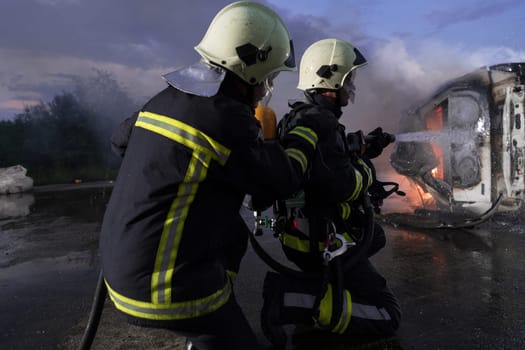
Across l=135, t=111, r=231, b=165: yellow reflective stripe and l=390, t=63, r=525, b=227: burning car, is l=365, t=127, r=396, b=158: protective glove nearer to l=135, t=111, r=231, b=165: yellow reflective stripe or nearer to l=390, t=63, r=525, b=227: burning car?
l=135, t=111, r=231, b=165: yellow reflective stripe

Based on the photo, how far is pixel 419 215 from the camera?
20.2 ft

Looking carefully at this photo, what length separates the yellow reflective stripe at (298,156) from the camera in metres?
1.98

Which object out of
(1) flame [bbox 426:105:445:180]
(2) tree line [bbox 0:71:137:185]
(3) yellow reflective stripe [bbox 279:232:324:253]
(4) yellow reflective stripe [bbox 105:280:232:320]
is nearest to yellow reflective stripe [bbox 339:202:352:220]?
(3) yellow reflective stripe [bbox 279:232:324:253]

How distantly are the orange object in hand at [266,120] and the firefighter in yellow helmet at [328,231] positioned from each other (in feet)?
0.37

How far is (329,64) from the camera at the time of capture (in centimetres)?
285

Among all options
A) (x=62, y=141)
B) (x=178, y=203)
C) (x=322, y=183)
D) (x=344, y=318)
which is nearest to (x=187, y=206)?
(x=178, y=203)

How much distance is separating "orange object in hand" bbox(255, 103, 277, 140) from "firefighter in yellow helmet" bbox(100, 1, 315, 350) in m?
0.56

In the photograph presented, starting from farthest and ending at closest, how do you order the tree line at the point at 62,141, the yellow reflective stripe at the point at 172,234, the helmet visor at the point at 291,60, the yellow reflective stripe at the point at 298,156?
the tree line at the point at 62,141, the helmet visor at the point at 291,60, the yellow reflective stripe at the point at 298,156, the yellow reflective stripe at the point at 172,234

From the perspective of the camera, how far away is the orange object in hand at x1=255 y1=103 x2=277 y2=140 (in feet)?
7.45

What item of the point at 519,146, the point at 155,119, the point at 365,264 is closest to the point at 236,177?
the point at 155,119

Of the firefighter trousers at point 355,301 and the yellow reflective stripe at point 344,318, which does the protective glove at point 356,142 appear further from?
the yellow reflective stripe at point 344,318

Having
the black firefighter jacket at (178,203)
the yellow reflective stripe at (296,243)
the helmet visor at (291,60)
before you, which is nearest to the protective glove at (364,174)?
the yellow reflective stripe at (296,243)

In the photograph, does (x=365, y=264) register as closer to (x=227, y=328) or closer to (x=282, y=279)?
(x=282, y=279)

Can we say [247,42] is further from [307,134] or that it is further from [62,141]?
[62,141]
